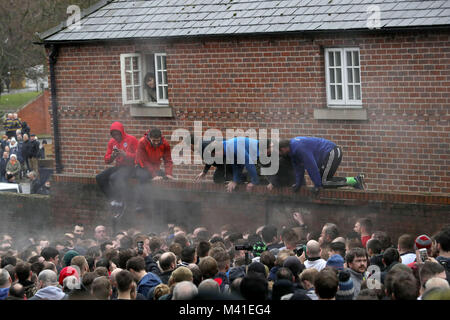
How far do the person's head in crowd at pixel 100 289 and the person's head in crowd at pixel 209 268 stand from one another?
41.9 inches

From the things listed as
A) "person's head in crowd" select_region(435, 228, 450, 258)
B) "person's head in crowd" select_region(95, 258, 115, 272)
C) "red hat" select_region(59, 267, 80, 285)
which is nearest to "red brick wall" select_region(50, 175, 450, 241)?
"person's head in crowd" select_region(435, 228, 450, 258)

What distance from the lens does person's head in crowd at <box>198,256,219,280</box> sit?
9055 mm

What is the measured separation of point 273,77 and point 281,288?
9.25 metres

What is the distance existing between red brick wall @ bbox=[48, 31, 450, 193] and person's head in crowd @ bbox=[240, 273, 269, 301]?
826 centimetres

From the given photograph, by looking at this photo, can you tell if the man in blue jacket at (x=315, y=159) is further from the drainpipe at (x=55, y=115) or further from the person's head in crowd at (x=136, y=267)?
the drainpipe at (x=55, y=115)

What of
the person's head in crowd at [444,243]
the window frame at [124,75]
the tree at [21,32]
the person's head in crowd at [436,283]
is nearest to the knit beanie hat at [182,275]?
the person's head in crowd at [436,283]

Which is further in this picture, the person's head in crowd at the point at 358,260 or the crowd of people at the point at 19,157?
the crowd of people at the point at 19,157

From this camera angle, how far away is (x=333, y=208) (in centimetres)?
1395

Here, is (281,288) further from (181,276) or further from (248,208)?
(248,208)

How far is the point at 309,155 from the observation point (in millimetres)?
13492

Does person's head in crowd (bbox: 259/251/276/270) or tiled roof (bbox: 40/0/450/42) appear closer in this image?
person's head in crowd (bbox: 259/251/276/270)

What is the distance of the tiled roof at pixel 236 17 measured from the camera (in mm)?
15141

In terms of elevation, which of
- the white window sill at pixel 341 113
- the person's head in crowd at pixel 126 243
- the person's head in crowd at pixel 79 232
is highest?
the white window sill at pixel 341 113

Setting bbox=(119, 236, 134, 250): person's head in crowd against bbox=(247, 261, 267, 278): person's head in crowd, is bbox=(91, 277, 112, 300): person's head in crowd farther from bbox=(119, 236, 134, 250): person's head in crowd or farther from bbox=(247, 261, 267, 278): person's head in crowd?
bbox=(119, 236, 134, 250): person's head in crowd
